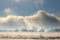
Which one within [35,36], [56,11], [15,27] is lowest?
[35,36]

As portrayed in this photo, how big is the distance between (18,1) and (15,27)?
16.6 inches

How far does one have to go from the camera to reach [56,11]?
94.7 inches

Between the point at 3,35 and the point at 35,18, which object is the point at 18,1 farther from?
the point at 3,35

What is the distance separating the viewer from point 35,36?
2379 mm

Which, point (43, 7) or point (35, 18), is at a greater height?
point (43, 7)

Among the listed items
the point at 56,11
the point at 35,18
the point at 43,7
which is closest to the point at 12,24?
the point at 35,18

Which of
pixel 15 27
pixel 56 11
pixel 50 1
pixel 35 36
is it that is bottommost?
pixel 35 36

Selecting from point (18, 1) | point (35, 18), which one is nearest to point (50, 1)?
point (35, 18)

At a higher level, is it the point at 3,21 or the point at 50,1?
the point at 50,1

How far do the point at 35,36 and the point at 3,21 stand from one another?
56 cm

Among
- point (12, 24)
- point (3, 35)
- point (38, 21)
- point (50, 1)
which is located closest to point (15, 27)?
point (12, 24)

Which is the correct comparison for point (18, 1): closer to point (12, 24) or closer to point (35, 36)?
point (12, 24)

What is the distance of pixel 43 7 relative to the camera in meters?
2.43

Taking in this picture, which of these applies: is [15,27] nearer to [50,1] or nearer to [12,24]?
[12,24]
